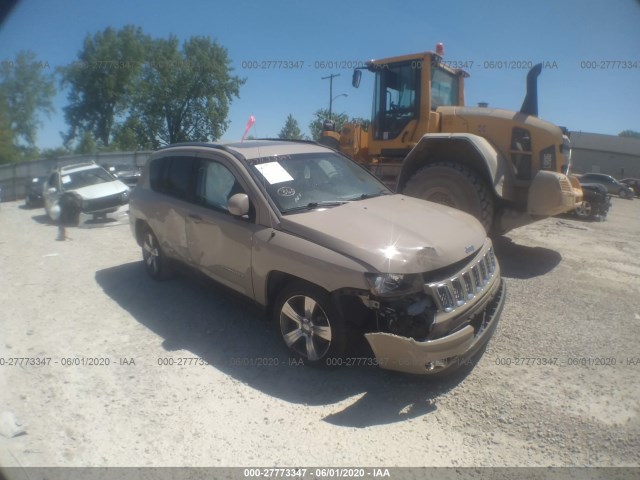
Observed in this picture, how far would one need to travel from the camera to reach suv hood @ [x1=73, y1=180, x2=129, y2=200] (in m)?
10.8

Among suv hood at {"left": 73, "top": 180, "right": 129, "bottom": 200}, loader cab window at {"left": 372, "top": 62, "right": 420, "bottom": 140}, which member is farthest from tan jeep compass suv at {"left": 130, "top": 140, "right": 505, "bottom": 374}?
suv hood at {"left": 73, "top": 180, "right": 129, "bottom": 200}

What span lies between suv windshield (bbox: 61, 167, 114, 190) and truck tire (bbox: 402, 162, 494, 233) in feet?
30.4

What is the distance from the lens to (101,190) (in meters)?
11.1

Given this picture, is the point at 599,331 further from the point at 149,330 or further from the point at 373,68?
the point at 373,68

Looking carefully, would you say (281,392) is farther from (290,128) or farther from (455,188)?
(290,128)

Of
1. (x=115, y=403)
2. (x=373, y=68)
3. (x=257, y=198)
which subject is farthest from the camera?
(x=373, y=68)

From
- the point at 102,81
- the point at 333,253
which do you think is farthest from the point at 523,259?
the point at 102,81

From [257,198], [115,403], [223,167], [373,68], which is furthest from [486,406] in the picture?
[373,68]

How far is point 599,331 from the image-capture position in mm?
3973

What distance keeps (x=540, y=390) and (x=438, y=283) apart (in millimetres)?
1167

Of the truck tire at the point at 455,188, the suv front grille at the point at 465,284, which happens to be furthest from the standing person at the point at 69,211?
the suv front grille at the point at 465,284

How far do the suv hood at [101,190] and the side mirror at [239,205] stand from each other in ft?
28.8

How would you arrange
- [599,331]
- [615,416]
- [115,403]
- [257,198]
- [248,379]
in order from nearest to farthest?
[615,416], [115,403], [248,379], [257,198], [599,331]

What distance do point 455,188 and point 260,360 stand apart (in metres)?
4.12
